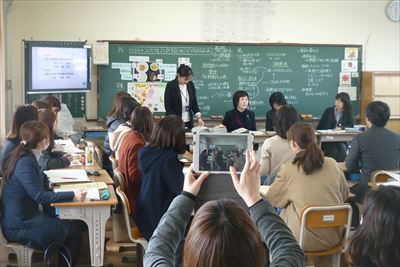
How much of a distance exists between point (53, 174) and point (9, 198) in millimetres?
585

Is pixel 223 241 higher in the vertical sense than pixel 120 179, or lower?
higher

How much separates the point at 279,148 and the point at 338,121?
3.39 m

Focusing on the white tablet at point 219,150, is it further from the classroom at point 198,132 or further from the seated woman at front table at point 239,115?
the seated woman at front table at point 239,115

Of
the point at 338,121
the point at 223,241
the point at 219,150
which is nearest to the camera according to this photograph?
the point at 223,241

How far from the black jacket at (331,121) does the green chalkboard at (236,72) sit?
2.48 feet

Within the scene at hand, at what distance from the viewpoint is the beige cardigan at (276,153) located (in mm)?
4434

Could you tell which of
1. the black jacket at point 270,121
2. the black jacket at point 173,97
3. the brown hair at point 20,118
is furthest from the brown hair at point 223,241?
the black jacket at point 270,121

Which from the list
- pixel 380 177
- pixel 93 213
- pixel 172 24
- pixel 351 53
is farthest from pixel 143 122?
pixel 351 53

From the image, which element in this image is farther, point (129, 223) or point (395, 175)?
point (395, 175)

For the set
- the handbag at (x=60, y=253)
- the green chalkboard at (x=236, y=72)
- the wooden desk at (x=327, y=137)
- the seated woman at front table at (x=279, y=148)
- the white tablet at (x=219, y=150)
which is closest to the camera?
the white tablet at (x=219, y=150)

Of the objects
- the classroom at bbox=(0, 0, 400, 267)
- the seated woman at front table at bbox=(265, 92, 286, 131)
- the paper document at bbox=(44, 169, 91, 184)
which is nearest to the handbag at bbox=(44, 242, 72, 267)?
the classroom at bbox=(0, 0, 400, 267)

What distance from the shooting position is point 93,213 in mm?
3609

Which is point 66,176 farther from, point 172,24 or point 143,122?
point 172,24

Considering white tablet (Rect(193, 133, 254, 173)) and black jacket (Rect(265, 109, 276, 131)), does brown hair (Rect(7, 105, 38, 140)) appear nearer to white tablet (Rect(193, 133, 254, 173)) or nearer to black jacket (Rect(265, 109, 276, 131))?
white tablet (Rect(193, 133, 254, 173))
